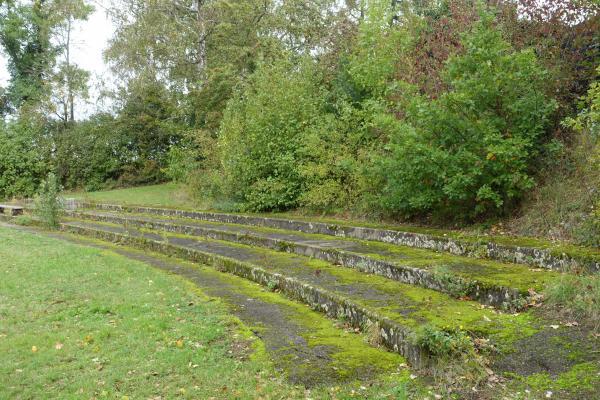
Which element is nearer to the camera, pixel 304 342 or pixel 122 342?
pixel 304 342

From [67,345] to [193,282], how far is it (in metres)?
2.76

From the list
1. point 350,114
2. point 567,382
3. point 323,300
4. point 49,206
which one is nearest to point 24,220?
point 49,206

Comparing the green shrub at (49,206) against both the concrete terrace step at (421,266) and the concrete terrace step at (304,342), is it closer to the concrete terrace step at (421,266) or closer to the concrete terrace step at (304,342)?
the concrete terrace step at (421,266)

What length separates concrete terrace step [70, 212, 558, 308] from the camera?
5.02 metres

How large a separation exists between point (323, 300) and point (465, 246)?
8.30 feet

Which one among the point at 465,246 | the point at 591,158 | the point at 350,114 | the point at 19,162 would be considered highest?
the point at 350,114

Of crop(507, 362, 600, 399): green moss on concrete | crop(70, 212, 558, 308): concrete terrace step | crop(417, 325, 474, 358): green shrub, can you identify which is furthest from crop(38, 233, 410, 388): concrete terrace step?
crop(70, 212, 558, 308): concrete terrace step

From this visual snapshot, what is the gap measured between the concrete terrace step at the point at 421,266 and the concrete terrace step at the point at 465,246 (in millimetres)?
220

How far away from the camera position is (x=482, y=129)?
7.55 meters

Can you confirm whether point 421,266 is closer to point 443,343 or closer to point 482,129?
point 443,343

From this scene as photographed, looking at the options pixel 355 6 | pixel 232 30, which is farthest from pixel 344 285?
pixel 232 30

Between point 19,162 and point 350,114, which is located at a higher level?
point 350,114

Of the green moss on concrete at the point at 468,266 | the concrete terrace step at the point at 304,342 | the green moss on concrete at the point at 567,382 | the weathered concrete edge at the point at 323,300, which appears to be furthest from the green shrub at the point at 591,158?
the concrete terrace step at the point at 304,342

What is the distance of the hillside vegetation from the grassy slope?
4372 millimetres
